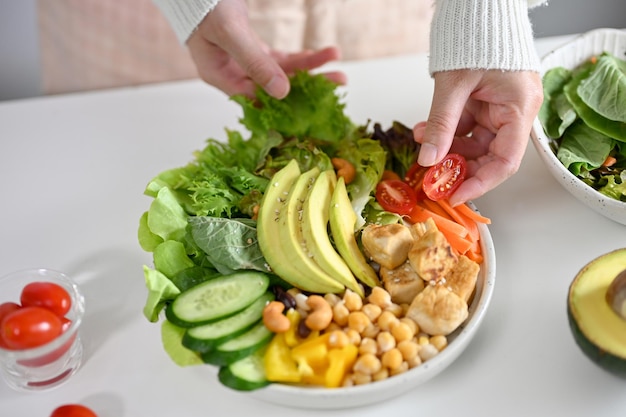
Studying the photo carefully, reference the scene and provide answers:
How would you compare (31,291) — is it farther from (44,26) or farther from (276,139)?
(44,26)

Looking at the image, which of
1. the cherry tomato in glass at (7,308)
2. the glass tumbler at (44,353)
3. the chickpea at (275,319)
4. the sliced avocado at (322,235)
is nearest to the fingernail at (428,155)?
the sliced avocado at (322,235)

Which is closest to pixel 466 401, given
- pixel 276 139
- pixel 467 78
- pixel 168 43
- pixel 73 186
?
pixel 467 78

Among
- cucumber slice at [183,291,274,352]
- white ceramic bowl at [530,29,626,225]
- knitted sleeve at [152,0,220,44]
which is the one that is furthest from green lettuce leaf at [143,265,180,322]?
white ceramic bowl at [530,29,626,225]

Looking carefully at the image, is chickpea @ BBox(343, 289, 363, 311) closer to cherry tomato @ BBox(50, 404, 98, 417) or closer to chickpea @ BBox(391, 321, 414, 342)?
chickpea @ BBox(391, 321, 414, 342)

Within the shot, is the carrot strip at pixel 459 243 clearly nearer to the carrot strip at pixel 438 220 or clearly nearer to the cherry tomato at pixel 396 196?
the carrot strip at pixel 438 220

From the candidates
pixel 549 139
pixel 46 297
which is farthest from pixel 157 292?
pixel 549 139

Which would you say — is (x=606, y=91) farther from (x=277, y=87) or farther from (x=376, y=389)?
(x=376, y=389)

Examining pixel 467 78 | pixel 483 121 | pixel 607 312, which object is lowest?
pixel 607 312
